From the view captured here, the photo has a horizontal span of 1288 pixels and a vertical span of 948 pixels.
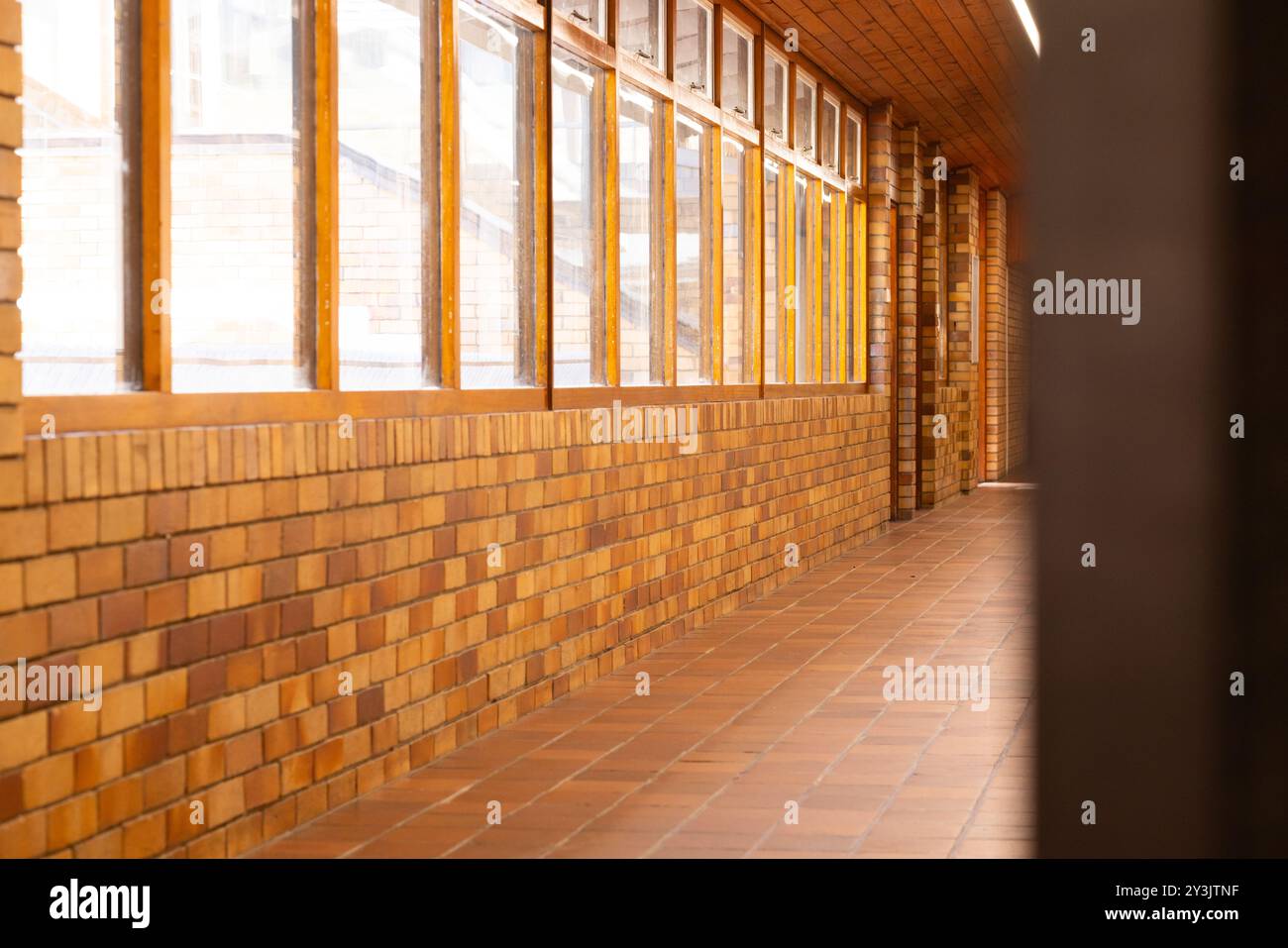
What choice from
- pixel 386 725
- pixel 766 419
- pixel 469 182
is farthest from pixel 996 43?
pixel 386 725

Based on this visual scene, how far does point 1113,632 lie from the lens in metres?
1.08

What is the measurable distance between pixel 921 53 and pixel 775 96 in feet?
4.99

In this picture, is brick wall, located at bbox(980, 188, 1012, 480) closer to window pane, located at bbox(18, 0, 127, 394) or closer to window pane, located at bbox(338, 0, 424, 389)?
window pane, located at bbox(338, 0, 424, 389)

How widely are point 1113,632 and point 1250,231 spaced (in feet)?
0.90

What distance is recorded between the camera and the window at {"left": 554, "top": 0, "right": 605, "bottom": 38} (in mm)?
6699

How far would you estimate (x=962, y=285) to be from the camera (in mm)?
18391

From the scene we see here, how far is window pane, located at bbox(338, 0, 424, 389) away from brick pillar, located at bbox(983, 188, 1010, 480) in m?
15.9

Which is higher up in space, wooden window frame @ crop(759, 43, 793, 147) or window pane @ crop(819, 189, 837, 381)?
wooden window frame @ crop(759, 43, 793, 147)

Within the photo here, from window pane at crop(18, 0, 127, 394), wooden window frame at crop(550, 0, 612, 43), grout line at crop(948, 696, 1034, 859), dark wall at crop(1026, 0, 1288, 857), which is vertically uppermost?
wooden window frame at crop(550, 0, 612, 43)

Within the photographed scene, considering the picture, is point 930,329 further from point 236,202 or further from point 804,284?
point 236,202

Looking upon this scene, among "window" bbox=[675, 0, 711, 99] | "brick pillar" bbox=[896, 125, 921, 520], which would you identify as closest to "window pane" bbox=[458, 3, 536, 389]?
"window" bbox=[675, 0, 711, 99]
